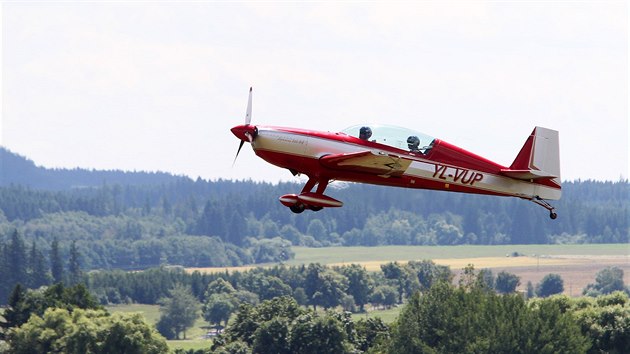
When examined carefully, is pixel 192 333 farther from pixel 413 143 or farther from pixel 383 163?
pixel 383 163

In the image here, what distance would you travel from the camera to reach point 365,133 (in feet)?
129

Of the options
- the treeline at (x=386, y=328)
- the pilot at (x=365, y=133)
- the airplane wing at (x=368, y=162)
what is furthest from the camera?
the treeline at (x=386, y=328)

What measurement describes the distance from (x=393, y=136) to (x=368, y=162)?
1450 millimetres

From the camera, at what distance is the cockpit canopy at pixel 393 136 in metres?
39.5

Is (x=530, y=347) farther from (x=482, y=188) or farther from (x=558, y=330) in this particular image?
(x=482, y=188)

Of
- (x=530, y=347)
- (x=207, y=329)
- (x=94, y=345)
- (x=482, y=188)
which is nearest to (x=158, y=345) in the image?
(x=94, y=345)

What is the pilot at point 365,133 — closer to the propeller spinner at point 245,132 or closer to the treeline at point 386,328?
the propeller spinner at point 245,132

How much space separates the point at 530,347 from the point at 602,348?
5.03 metres

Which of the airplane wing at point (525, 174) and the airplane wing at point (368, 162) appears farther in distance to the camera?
the airplane wing at point (525, 174)

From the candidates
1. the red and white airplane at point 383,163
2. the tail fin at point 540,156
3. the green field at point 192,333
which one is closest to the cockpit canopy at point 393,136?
the red and white airplane at point 383,163

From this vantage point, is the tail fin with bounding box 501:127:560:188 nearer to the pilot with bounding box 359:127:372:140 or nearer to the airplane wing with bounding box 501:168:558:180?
the airplane wing with bounding box 501:168:558:180

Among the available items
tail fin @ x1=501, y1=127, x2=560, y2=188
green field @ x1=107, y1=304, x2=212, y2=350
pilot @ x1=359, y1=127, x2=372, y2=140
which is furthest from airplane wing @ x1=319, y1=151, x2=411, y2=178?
green field @ x1=107, y1=304, x2=212, y2=350

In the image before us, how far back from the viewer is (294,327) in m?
112

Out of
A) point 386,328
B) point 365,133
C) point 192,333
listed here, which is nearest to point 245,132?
point 365,133
